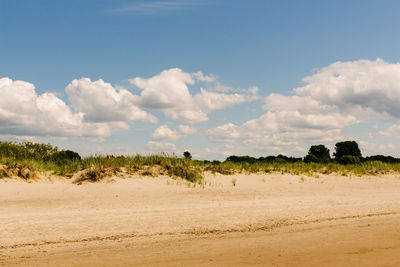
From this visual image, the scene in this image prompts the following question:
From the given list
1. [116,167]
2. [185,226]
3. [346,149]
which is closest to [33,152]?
[116,167]

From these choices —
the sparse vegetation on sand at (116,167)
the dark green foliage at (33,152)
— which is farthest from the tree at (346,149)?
the dark green foliage at (33,152)

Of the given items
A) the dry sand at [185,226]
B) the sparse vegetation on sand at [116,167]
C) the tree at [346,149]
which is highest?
the tree at [346,149]

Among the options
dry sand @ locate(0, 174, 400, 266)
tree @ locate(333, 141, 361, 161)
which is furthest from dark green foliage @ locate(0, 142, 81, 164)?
tree @ locate(333, 141, 361, 161)

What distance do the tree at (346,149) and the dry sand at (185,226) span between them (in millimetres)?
34571

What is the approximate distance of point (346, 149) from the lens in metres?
49.9

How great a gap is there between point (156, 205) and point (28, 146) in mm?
15232

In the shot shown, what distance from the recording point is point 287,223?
33.8 ft

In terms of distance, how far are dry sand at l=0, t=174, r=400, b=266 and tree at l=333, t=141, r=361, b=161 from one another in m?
34.6

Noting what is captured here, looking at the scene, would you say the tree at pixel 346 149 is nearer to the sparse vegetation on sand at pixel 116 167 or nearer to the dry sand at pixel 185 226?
the sparse vegetation on sand at pixel 116 167

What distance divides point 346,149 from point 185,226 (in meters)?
45.2

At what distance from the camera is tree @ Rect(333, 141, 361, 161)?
4984 centimetres

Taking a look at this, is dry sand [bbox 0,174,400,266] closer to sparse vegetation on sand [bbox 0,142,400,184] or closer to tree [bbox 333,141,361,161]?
sparse vegetation on sand [bbox 0,142,400,184]

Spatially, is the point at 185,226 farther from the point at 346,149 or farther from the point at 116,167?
the point at 346,149

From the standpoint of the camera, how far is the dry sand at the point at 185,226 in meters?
6.99
